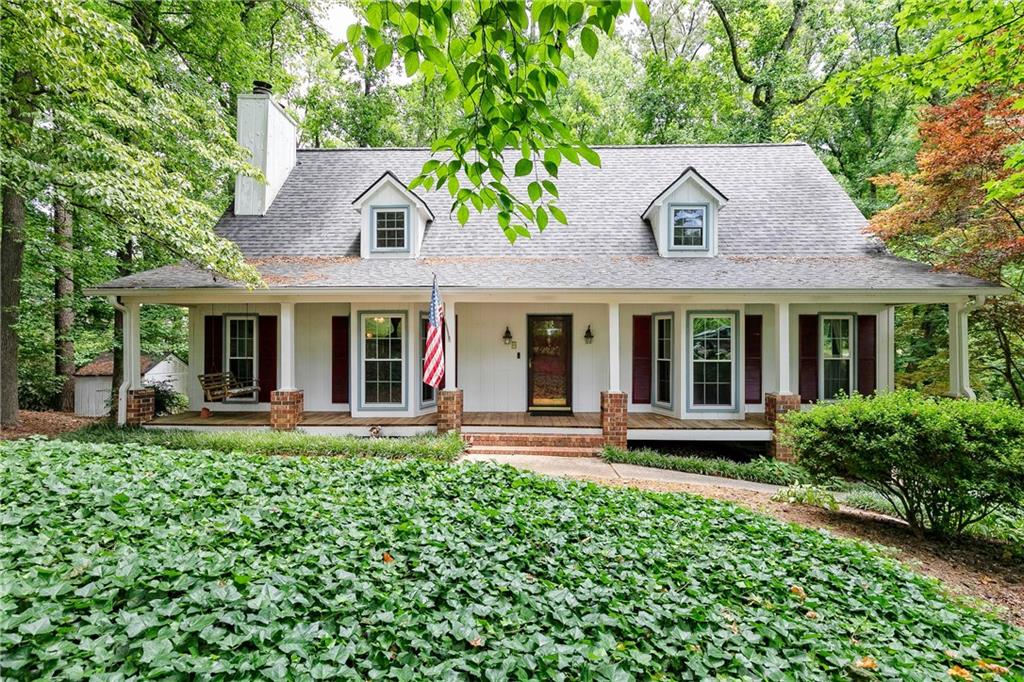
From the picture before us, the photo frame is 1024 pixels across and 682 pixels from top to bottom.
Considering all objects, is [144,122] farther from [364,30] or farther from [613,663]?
[613,663]

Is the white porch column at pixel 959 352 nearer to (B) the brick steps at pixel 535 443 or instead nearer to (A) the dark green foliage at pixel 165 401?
(B) the brick steps at pixel 535 443

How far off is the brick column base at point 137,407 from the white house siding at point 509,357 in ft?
20.1

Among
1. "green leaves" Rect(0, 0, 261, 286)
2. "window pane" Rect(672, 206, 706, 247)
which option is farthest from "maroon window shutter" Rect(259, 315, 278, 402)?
"window pane" Rect(672, 206, 706, 247)

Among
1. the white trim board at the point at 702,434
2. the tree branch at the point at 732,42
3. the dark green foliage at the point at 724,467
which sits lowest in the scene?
the dark green foliage at the point at 724,467

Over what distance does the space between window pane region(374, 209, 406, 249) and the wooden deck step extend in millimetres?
4919

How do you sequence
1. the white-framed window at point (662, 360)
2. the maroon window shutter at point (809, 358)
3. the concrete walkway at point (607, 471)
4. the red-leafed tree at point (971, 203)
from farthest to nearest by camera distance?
1. the maroon window shutter at point (809, 358)
2. the white-framed window at point (662, 360)
3. the red-leafed tree at point (971, 203)
4. the concrete walkway at point (607, 471)

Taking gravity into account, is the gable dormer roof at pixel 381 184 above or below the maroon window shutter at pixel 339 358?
→ above

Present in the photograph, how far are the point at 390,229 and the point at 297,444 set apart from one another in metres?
5.20

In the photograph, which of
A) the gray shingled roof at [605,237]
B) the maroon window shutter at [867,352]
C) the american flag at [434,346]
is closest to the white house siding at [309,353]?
the gray shingled roof at [605,237]

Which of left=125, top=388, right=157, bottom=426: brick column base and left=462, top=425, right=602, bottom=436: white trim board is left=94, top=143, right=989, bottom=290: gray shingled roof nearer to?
left=125, top=388, right=157, bottom=426: brick column base

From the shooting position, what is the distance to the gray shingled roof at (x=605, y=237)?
8969 mm

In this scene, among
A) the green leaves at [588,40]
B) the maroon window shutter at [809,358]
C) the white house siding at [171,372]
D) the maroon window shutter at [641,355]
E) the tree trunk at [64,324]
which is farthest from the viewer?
the white house siding at [171,372]

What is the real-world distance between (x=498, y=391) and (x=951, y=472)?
7557mm

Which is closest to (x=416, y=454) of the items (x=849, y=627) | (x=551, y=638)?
(x=551, y=638)
